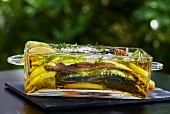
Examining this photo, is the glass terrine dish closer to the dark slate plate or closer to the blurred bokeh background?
the dark slate plate

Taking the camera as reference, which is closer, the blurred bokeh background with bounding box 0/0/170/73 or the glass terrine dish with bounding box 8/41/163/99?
the glass terrine dish with bounding box 8/41/163/99

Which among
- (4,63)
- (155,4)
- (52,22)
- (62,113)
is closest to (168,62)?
(155,4)

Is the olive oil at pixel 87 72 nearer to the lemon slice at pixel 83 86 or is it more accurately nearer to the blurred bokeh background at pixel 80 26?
the lemon slice at pixel 83 86

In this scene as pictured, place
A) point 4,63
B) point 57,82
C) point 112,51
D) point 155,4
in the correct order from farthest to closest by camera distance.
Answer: point 4,63 < point 155,4 < point 112,51 < point 57,82

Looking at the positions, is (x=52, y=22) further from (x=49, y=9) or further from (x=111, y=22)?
(x=111, y=22)

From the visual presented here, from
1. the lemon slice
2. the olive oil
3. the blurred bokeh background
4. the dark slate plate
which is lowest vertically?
the dark slate plate

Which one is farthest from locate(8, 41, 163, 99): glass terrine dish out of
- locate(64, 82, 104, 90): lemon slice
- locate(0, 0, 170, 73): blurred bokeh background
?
locate(0, 0, 170, 73): blurred bokeh background
